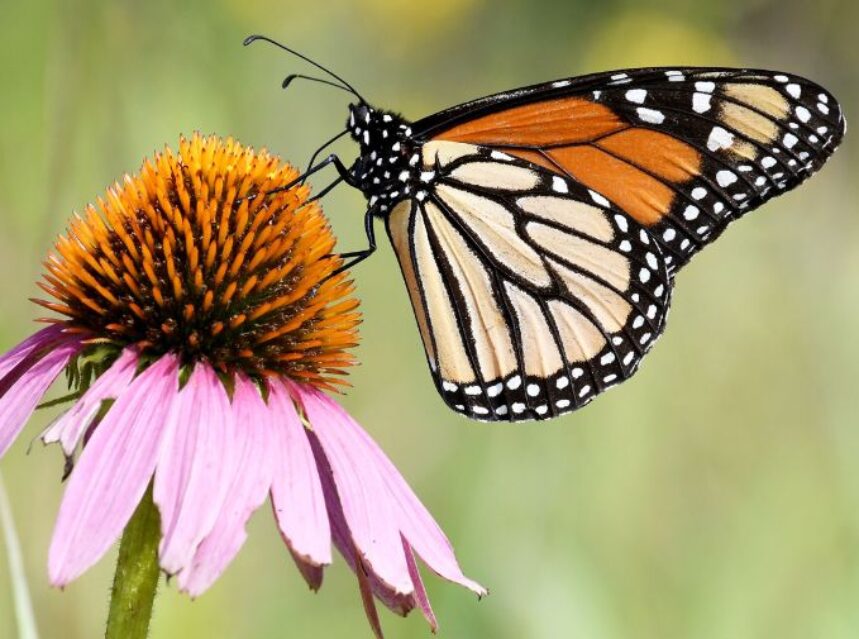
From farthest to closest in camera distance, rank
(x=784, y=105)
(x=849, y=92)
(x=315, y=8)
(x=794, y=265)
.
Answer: (x=849, y=92) < (x=315, y=8) < (x=794, y=265) < (x=784, y=105)

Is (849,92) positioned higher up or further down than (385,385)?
higher up

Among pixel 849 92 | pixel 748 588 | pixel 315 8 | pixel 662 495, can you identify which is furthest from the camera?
pixel 849 92

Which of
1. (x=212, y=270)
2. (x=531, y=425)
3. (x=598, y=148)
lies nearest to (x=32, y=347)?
(x=212, y=270)

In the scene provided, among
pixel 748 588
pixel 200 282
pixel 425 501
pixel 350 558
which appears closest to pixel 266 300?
pixel 200 282

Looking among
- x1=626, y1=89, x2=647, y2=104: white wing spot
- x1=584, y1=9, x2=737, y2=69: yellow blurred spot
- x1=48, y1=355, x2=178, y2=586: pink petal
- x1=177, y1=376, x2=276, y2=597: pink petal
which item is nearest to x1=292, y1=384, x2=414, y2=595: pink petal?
x1=177, y1=376, x2=276, y2=597: pink petal

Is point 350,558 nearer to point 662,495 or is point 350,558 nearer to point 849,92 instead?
point 662,495

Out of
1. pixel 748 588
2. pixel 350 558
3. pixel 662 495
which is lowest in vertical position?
pixel 748 588
